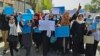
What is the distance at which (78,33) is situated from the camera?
1243cm

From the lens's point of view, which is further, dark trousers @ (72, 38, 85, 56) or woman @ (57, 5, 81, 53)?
woman @ (57, 5, 81, 53)

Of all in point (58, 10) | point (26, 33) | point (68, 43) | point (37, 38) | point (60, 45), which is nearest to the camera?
point (26, 33)

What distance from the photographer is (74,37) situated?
1257 cm

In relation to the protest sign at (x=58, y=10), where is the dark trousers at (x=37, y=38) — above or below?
below

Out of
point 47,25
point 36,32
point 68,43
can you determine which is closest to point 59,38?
point 68,43

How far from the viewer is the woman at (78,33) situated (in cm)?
1228

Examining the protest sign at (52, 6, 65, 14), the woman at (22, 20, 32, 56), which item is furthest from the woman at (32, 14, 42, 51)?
the protest sign at (52, 6, 65, 14)

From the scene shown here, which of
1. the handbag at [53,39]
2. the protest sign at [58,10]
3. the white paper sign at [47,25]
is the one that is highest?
the protest sign at [58,10]

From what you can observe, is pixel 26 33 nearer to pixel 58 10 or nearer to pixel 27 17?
pixel 27 17

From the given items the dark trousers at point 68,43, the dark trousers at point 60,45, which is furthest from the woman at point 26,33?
the dark trousers at point 68,43

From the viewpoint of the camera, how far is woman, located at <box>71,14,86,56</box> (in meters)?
12.3

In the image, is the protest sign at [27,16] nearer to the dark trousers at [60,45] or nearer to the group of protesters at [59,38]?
the group of protesters at [59,38]

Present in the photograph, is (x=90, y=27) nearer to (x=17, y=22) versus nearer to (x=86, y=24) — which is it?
(x=86, y=24)

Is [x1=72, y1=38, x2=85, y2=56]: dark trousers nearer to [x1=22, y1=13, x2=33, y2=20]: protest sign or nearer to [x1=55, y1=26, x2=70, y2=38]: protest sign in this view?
[x1=55, y1=26, x2=70, y2=38]: protest sign
